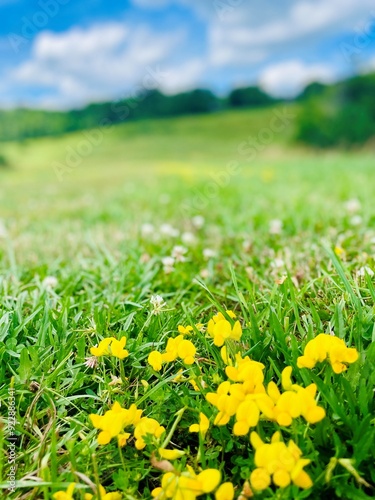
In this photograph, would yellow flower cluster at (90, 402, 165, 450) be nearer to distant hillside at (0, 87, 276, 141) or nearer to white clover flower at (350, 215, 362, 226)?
white clover flower at (350, 215, 362, 226)

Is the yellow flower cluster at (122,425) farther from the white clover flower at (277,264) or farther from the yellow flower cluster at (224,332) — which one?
the white clover flower at (277,264)

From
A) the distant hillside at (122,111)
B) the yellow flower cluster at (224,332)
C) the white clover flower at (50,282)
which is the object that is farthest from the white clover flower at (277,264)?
the distant hillside at (122,111)

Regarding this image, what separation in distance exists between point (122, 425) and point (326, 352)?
0.55m

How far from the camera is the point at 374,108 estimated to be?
2630cm

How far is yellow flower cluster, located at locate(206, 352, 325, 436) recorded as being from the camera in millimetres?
1044

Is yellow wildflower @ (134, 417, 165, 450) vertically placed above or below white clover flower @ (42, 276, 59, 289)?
below

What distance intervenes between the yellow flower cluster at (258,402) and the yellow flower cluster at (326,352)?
72 mm

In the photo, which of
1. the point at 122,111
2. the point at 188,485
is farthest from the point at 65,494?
the point at 122,111

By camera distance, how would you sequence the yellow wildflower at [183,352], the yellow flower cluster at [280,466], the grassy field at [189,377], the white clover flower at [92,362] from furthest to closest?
the white clover flower at [92,362] < the yellow wildflower at [183,352] < the grassy field at [189,377] < the yellow flower cluster at [280,466]

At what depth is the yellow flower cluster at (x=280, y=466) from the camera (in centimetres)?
95

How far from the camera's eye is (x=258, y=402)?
106 cm

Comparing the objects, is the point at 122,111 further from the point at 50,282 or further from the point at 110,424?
the point at 110,424

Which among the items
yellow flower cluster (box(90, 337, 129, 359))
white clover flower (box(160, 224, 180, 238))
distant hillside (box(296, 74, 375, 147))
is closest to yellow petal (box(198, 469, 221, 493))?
yellow flower cluster (box(90, 337, 129, 359))

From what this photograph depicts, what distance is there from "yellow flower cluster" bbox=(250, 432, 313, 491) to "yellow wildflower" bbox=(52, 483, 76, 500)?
1.31ft
